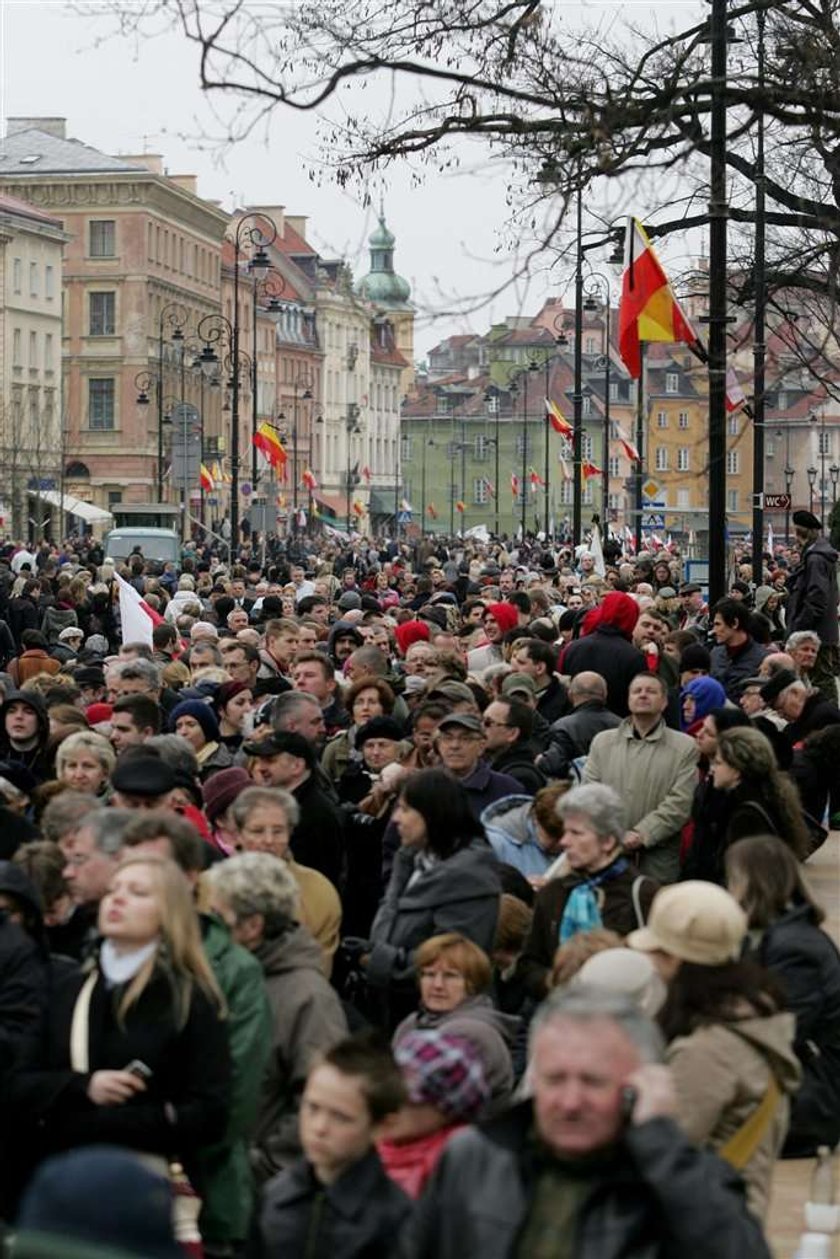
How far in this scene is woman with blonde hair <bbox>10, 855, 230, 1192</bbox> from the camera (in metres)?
7.00

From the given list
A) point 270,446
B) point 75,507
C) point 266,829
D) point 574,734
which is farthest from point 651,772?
point 75,507

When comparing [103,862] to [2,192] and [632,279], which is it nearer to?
[632,279]

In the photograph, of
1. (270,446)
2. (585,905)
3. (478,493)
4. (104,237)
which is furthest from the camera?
(478,493)

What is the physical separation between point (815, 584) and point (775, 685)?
221 inches

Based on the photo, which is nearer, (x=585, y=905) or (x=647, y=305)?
(x=585, y=905)

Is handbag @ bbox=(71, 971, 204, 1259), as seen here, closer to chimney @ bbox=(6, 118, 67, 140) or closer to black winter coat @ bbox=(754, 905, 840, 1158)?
black winter coat @ bbox=(754, 905, 840, 1158)

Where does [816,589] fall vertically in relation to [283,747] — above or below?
above

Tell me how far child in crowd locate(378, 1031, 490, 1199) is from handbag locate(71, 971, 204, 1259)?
0.62m

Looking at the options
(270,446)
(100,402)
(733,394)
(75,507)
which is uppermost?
(100,402)

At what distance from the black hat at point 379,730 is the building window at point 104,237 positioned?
10549 cm

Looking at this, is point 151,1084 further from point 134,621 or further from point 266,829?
point 134,621

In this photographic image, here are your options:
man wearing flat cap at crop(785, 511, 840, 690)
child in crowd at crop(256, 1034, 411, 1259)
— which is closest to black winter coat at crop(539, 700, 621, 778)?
man wearing flat cap at crop(785, 511, 840, 690)

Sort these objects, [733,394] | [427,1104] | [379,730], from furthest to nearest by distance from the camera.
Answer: [733,394] → [379,730] → [427,1104]

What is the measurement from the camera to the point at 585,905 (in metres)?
9.33
